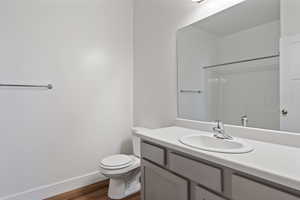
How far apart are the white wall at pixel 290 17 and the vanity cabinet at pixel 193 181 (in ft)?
3.08

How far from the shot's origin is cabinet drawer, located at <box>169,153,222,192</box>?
0.88m

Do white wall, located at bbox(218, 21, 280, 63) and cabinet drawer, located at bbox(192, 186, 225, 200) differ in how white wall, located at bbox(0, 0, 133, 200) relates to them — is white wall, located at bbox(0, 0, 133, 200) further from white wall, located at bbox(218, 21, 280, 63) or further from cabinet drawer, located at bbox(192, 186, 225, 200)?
cabinet drawer, located at bbox(192, 186, 225, 200)

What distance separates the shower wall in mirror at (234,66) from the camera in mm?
1168

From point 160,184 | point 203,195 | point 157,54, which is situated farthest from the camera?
point 157,54

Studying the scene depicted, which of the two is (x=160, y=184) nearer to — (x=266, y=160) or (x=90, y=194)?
(x=266, y=160)

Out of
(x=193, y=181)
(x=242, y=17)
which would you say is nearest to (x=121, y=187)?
(x=193, y=181)

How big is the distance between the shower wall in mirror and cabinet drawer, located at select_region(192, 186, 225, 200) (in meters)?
0.62

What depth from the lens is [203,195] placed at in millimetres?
939

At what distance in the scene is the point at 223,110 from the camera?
4.73ft

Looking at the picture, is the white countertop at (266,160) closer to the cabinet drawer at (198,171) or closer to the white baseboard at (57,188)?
the cabinet drawer at (198,171)

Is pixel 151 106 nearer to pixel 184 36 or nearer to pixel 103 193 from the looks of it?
pixel 184 36

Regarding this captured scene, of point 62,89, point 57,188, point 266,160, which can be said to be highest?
point 62,89

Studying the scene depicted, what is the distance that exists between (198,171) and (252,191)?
0.29 meters

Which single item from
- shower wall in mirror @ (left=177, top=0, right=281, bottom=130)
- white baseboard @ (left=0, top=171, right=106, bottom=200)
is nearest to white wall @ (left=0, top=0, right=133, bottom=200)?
white baseboard @ (left=0, top=171, right=106, bottom=200)
